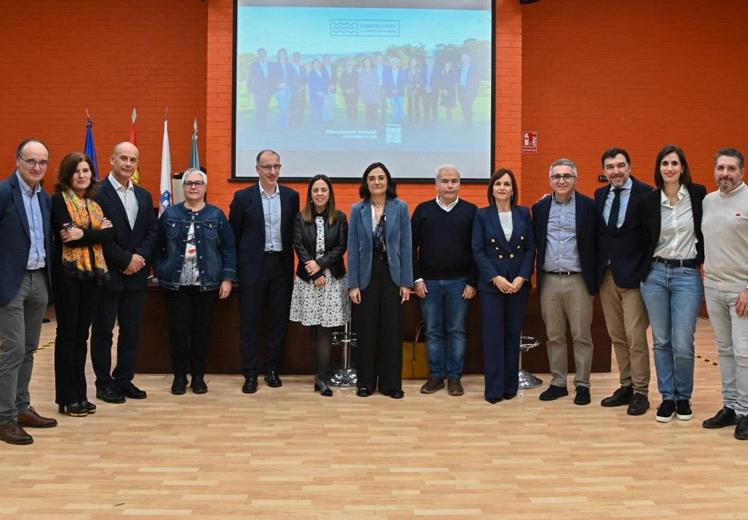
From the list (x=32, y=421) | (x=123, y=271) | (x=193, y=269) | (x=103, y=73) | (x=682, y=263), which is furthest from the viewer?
(x=103, y=73)

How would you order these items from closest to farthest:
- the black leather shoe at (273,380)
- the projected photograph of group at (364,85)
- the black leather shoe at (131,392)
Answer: the black leather shoe at (131,392) → the black leather shoe at (273,380) → the projected photograph of group at (364,85)

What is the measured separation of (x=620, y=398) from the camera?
4.68 m

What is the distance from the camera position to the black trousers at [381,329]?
4.87m

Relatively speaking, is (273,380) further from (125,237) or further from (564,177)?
(564,177)

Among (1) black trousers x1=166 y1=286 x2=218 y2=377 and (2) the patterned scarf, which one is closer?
(2) the patterned scarf

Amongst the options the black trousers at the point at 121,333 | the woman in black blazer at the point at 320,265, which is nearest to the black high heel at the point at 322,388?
the woman in black blazer at the point at 320,265

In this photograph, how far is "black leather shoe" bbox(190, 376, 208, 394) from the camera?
16.2 ft

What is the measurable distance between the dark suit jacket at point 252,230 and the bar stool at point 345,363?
58cm

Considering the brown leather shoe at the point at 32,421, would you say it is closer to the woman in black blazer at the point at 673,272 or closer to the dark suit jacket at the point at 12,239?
the dark suit jacket at the point at 12,239

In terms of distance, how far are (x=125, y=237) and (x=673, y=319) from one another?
3228 mm

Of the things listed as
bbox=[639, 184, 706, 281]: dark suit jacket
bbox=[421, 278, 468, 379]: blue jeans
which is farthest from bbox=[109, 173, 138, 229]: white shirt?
bbox=[639, 184, 706, 281]: dark suit jacket

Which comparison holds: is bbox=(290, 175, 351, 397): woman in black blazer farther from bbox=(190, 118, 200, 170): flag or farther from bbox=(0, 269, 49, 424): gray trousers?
bbox=(190, 118, 200, 170): flag

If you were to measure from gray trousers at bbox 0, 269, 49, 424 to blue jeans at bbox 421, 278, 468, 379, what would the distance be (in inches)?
91.8

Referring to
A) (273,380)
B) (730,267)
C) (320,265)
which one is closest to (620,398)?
(730,267)
